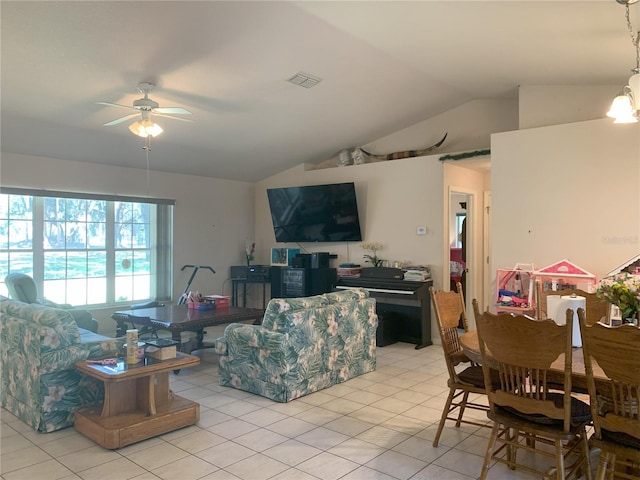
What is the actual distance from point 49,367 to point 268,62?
3.18 m

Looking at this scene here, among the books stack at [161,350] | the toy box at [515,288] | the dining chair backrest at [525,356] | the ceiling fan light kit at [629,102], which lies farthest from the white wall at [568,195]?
the books stack at [161,350]

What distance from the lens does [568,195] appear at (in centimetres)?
485

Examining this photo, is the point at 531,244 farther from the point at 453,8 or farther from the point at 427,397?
the point at 453,8

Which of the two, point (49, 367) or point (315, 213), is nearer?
point (49, 367)

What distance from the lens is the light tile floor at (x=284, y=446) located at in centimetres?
284

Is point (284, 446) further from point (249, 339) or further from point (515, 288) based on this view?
point (515, 288)

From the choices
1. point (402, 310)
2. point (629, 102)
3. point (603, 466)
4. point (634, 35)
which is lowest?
point (603, 466)

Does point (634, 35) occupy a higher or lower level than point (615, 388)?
higher

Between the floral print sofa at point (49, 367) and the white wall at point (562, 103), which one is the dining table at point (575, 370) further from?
the white wall at point (562, 103)

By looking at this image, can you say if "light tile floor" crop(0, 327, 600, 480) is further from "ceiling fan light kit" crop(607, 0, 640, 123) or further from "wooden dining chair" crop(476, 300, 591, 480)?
"ceiling fan light kit" crop(607, 0, 640, 123)

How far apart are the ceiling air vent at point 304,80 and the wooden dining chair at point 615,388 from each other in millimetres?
3646

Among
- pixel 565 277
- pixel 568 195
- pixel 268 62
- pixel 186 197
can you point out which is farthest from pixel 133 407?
pixel 186 197

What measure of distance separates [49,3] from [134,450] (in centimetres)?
312

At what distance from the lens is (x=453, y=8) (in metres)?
3.43
